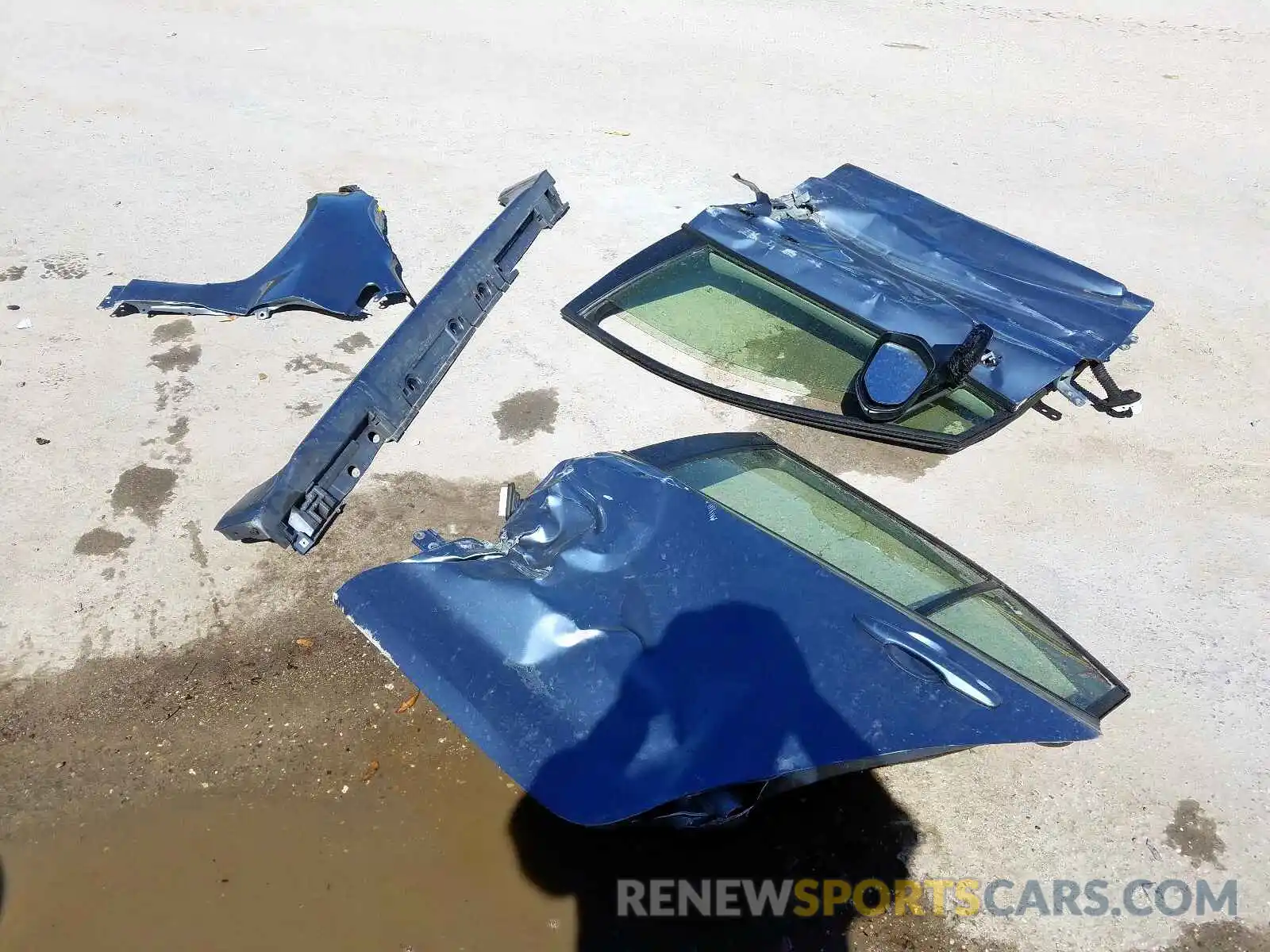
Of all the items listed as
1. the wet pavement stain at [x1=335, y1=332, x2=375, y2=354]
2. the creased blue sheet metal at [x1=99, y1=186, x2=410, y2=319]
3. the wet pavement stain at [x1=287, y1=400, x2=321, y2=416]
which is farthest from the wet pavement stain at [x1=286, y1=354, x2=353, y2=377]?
the creased blue sheet metal at [x1=99, y1=186, x2=410, y2=319]

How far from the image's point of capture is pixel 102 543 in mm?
4469

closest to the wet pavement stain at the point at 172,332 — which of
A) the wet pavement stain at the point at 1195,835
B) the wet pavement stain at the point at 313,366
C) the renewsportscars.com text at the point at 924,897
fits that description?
the wet pavement stain at the point at 313,366

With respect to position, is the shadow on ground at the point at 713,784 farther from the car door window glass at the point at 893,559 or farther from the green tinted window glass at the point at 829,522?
the green tinted window glass at the point at 829,522

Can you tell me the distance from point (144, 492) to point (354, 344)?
1.63 m

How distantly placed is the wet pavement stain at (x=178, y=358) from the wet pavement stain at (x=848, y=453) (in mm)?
3702

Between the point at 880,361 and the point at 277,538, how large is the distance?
3375mm

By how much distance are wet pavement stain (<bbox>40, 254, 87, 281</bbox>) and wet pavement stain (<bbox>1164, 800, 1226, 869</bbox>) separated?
757 cm

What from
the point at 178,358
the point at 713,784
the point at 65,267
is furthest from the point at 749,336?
the point at 65,267

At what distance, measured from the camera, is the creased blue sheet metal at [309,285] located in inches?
229

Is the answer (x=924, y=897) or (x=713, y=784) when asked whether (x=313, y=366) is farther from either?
(x=924, y=897)

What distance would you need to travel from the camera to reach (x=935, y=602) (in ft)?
11.0

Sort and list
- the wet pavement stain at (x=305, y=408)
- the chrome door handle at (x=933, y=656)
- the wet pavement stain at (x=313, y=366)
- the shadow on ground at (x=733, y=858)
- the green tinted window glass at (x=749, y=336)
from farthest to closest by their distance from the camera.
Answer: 1. the wet pavement stain at (x=313, y=366)
2. the wet pavement stain at (x=305, y=408)
3. the green tinted window glass at (x=749, y=336)
4. the shadow on ground at (x=733, y=858)
5. the chrome door handle at (x=933, y=656)

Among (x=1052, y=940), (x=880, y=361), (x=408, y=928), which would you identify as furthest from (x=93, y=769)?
(x=880, y=361)

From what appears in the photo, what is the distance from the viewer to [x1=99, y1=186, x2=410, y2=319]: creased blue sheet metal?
582 cm
